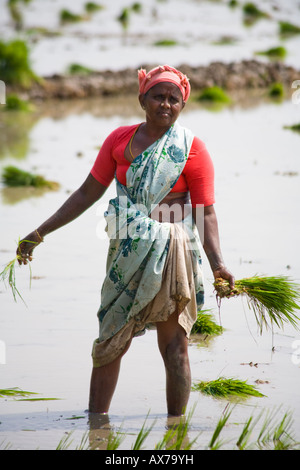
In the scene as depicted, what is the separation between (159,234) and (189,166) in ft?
0.98

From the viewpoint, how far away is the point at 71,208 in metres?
3.68

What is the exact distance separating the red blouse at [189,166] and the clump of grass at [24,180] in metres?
5.23

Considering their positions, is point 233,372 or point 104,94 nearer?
point 233,372

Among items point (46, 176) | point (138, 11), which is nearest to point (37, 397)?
point (46, 176)

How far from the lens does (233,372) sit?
13.7 feet

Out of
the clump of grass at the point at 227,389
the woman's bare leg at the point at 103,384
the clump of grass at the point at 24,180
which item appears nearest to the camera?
the woman's bare leg at the point at 103,384

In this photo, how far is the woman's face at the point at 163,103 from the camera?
11.3 feet

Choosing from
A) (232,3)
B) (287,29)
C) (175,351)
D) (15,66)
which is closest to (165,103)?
(175,351)

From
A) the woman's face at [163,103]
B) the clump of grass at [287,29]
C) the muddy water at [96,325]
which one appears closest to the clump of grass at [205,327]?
the muddy water at [96,325]

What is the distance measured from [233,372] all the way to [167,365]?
77 cm

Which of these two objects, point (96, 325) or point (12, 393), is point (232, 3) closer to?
point (96, 325)

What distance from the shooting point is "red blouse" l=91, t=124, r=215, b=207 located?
3.43 meters

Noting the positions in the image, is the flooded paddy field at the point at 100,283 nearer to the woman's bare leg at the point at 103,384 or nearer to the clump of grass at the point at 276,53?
the woman's bare leg at the point at 103,384

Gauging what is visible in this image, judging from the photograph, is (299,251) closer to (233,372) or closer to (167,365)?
(233,372)
